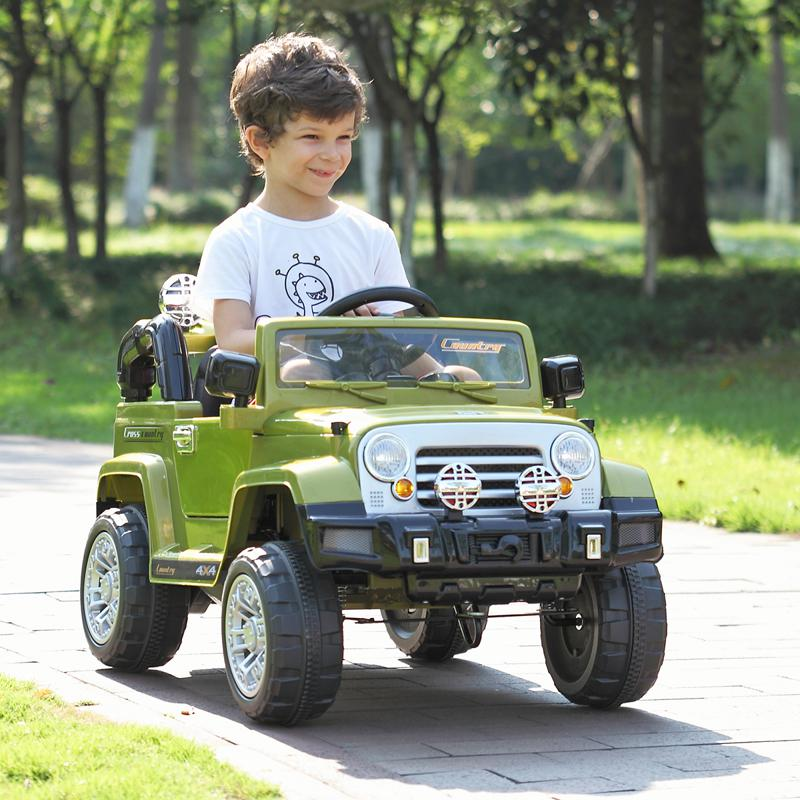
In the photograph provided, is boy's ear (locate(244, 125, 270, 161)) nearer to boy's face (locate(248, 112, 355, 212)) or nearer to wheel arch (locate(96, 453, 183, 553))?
boy's face (locate(248, 112, 355, 212))

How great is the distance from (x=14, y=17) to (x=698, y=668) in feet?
77.5

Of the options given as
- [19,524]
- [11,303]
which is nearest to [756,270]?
[11,303]

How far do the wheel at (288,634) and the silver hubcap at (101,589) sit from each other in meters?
1.07

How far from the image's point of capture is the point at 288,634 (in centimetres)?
542

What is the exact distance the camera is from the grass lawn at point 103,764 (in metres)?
4.62

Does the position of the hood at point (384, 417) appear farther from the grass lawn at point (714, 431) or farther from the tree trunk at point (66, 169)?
the tree trunk at point (66, 169)

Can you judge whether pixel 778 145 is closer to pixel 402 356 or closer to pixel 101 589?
pixel 101 589

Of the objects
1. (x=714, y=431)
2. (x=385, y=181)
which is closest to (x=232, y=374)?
(x=714, y=431)

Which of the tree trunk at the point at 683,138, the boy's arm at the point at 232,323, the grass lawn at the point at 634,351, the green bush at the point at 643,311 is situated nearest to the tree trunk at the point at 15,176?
the grass lawn at the point at 634,351

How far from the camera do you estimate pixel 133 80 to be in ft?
189

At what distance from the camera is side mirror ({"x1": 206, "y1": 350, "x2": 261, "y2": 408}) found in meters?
5.71

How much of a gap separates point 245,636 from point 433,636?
1435mm

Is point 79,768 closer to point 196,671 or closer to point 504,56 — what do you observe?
point 196,671

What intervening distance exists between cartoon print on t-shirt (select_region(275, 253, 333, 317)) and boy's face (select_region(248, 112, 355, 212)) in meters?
0.27
